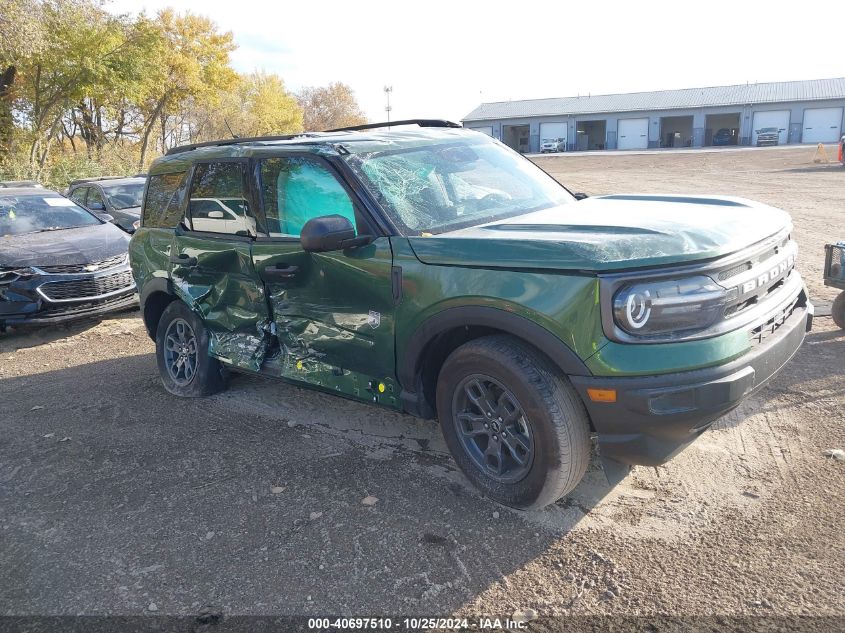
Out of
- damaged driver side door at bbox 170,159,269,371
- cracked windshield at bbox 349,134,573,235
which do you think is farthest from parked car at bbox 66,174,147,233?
cracked windshield at bbox 349,134,573,235

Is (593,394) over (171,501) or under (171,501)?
over

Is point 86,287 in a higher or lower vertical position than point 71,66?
lower

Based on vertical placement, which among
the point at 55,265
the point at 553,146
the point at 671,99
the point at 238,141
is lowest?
the point at 55,265

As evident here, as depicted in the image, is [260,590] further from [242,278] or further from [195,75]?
[195,75]

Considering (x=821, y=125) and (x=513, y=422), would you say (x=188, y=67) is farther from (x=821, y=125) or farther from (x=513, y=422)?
(x=821, y=125)

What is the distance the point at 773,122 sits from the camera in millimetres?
60531

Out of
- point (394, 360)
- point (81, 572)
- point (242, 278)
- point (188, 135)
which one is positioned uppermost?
point (188, 135)

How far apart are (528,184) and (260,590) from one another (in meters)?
3.07

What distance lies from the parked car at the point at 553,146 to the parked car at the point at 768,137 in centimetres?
1716

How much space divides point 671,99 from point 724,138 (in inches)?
270

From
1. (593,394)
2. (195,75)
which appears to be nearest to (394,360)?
(593,394)

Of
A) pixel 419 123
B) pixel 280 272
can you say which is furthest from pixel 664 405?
pixel 419 123

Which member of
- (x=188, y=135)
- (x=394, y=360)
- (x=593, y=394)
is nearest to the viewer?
(x=593, y=394)

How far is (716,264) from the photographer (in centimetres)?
297
